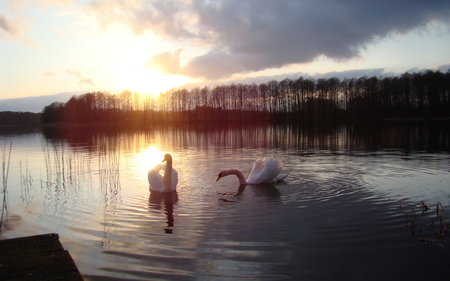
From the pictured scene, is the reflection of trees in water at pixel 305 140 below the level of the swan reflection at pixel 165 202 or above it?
above

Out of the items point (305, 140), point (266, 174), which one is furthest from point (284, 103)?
point (266, 174)

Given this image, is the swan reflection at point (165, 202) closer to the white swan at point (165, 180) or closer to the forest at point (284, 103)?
the white swan at point (165, 180)

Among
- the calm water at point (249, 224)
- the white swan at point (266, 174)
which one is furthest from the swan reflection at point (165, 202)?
the white swan at point (266, 174)

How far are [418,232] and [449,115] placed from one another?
3403 inches

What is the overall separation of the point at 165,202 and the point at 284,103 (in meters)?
111

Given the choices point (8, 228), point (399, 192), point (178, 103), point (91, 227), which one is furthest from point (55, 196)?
point (178, 103)

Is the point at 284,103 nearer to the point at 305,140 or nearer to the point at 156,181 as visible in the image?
the point at 305,140

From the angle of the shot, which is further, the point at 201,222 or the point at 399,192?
the point at 399,192

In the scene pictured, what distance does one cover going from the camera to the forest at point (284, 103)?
318ft

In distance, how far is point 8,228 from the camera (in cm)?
942

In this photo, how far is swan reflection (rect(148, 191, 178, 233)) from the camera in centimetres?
973

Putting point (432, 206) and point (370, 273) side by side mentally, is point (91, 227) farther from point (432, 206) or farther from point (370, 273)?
point (432, 206)

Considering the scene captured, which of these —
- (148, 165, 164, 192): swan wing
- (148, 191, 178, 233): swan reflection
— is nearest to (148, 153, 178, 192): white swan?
(148, 165, 164, 192): swan wing

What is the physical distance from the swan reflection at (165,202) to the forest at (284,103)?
3338 inches
